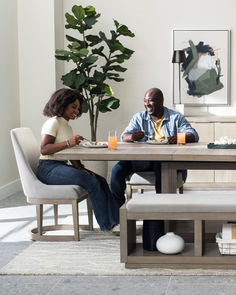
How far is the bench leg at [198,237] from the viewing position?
330cm

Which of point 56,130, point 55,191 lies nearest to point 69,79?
point 56,130

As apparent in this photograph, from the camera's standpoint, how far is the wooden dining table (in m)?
3.68

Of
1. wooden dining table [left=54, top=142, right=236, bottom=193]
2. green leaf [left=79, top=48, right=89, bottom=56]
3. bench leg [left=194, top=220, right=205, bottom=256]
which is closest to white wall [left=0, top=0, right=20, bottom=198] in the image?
green leaf [left=79, top=48, right=89, bottom=56]

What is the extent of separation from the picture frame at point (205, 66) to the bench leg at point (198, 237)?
3.76 meters

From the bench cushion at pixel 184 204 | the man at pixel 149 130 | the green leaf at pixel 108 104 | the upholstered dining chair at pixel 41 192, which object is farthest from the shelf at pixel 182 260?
the green leaf at pixel 108 104

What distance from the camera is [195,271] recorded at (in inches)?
130

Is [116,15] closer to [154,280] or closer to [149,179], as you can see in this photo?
[149,179]

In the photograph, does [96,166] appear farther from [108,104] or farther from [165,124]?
[165,124]

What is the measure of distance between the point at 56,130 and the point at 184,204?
131 centimetres

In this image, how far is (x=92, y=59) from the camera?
641 centimetres

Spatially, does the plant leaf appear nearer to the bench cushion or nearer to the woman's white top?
the woman's white top

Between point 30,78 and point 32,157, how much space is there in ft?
8.50

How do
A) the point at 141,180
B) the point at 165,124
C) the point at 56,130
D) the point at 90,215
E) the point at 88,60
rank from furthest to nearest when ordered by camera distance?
the point at 88,60 → the point at 165,124 → the point at 141,180 → the point at 90,215 → the point at 56,130

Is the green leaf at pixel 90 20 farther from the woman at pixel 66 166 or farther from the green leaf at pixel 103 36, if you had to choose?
the woman at pixel 66 166
